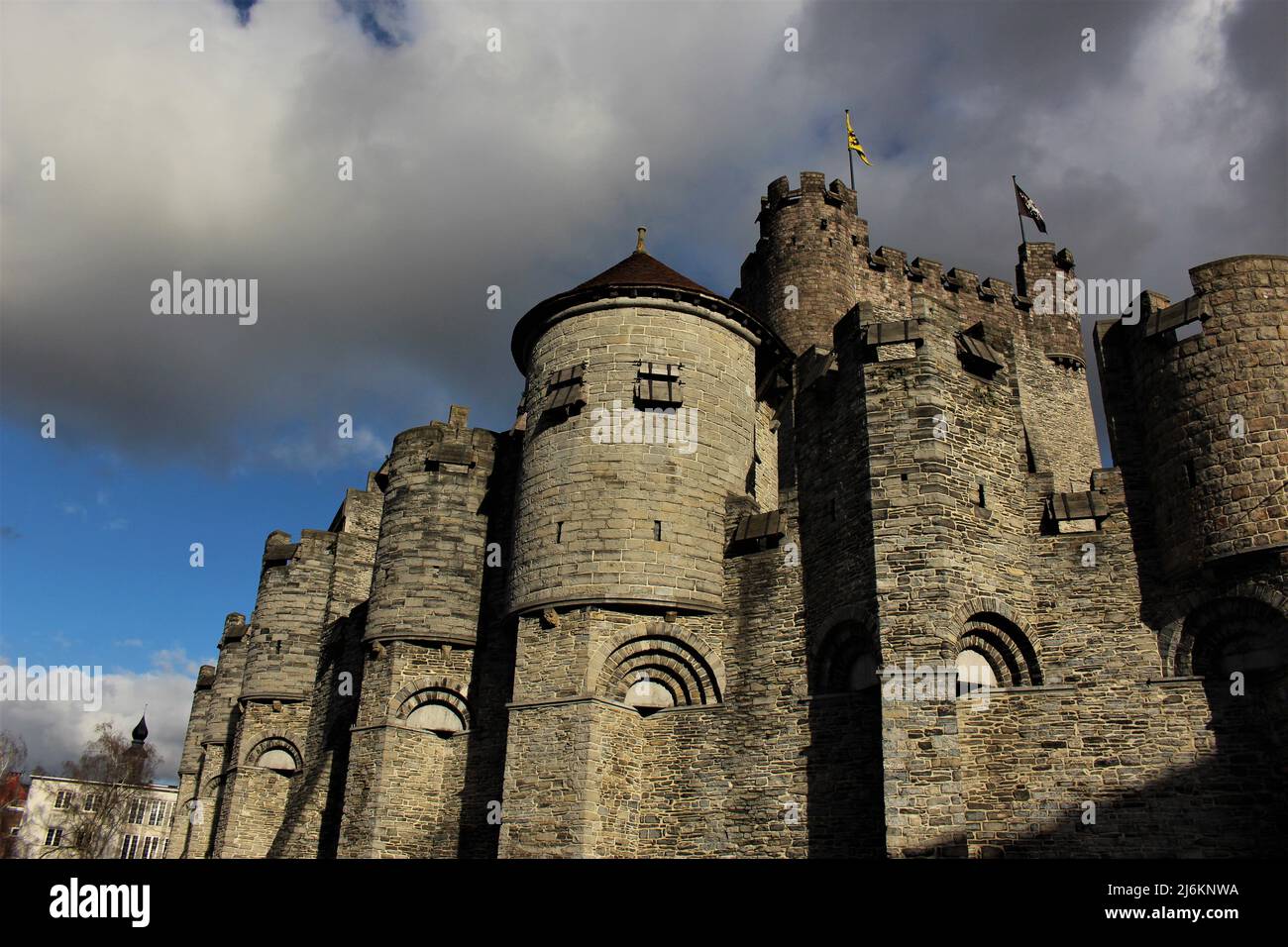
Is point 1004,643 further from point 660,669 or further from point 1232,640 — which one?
point 660,669

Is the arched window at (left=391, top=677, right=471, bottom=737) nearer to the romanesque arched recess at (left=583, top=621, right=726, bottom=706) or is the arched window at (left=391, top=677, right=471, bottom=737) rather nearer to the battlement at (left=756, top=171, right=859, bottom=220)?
the romanesque arched recess at (left=583, top=621, right=726, bottom=706)

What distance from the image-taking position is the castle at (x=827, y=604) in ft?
43.2

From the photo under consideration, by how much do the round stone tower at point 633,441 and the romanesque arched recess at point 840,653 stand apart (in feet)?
7.87

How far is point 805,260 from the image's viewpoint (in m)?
28.6

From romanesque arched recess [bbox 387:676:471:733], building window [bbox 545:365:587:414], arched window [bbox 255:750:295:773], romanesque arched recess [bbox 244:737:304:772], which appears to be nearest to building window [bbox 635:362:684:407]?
building window [bbox 545:365:587:414]

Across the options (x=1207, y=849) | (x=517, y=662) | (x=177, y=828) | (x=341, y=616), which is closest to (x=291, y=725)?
(x=341, y=616)

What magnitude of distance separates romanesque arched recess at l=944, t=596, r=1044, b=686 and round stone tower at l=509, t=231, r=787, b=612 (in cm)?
470

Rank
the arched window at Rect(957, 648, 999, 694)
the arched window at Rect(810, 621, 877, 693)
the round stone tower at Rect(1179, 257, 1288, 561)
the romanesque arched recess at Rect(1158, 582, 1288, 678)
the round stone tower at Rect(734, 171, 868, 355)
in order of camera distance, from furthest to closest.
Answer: the round stone tower at Rect(734, 171, 868, 355), the arched window at Rect(810, 621, 877, 693), the arched window at Rect(957, 648, 999, 694), the romanesque arched recess at Rect(1158, 582, 1288, 678), the round stone tower at Rect(1179, 257, 1288, 561)

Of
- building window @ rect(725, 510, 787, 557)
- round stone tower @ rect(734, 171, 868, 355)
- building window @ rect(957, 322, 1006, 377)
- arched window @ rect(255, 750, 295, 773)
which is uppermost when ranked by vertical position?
round stone tower @ rect(734, 171, 868, 355)

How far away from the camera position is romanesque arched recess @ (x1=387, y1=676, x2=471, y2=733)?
20.1 meters

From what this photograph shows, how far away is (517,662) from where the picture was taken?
680 inches

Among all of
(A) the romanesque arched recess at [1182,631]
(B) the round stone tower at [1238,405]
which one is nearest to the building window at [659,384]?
(B) the round stone tower at [1238,405]

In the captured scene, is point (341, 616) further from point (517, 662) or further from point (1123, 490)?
point (1123, 490)

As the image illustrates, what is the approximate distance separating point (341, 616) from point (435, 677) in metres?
6.80
